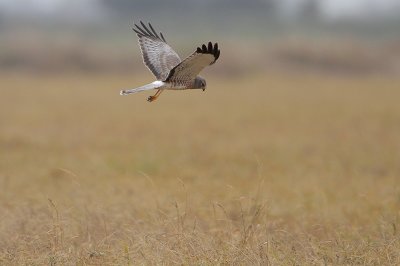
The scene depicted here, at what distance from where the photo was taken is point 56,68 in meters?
47.1

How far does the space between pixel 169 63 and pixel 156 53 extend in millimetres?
249

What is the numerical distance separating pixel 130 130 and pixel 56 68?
1163 inches

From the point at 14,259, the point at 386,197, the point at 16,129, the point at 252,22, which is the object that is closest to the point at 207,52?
the point at 14,259

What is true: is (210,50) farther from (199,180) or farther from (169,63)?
(199,180)

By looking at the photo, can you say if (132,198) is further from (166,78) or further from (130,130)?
(130,130)

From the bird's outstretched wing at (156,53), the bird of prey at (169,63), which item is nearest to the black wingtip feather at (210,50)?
the bird of prey at (169,63)

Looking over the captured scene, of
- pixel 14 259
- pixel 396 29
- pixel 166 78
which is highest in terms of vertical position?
pixel 166 78

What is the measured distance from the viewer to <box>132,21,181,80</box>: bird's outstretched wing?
276 inches

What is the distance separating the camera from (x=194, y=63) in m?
6.02

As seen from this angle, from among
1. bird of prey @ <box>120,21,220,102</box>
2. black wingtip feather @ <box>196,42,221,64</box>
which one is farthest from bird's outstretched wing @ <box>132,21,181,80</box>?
black wingtip feather @ <box>196,42,221,64</box>

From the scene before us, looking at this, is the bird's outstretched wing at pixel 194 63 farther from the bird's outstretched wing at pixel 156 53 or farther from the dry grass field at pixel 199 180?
the dry grass field at pixel 199 180

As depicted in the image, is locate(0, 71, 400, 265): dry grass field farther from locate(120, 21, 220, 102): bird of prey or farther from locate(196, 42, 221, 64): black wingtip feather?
locate(196, 42, 221, 64): black wingtip feather

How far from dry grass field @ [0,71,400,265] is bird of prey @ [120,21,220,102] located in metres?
0.81

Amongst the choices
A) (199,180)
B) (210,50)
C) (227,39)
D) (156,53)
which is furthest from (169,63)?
(227,39)
